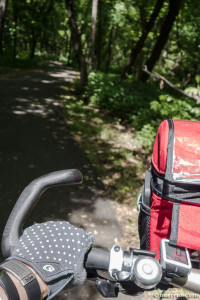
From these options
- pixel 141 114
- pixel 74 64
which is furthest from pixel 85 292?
pixel 74 64

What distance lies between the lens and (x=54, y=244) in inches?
33.0

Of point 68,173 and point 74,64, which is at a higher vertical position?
point 74,64

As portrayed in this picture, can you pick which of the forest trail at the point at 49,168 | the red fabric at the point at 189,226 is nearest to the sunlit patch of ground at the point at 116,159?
the forest trail at the point at 49,168

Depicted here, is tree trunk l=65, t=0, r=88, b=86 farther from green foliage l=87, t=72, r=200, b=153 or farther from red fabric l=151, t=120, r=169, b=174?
red fabric l=151, t=120, r=169, b=174

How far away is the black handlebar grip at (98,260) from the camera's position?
0.93 m

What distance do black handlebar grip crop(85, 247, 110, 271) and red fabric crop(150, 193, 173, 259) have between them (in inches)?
22.8

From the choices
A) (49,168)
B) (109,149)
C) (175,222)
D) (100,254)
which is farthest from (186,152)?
(109,149)

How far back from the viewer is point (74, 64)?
29.0 metres

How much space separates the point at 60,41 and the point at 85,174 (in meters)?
57.9

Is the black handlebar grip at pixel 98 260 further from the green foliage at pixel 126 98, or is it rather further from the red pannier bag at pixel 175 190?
the green foliage at pixel 126 98

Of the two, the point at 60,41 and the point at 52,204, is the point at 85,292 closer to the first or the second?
the point at 52,204

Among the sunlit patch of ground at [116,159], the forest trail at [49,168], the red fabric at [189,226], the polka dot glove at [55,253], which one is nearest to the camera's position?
the polka dot glove at [55,253]

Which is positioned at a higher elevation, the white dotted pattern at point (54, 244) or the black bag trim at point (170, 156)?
the black bag trim at point (170, 156)

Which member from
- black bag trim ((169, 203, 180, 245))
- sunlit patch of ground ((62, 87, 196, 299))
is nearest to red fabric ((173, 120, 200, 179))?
black bag trim ((169, 203, 180, 245))
